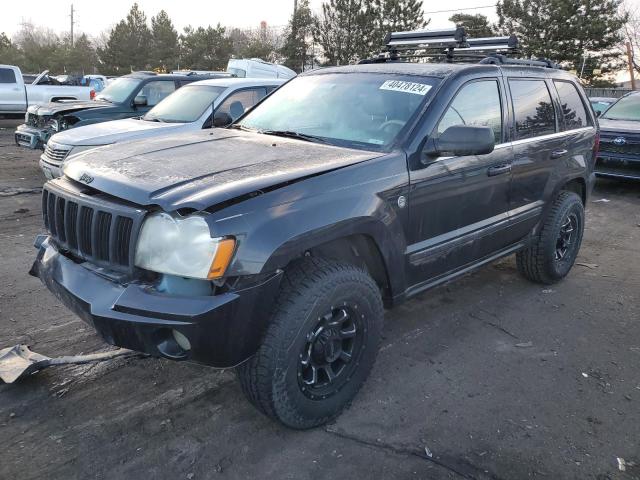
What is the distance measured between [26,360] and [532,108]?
3.89m

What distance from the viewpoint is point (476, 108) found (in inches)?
143

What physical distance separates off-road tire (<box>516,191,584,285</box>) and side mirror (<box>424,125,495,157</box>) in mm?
1731

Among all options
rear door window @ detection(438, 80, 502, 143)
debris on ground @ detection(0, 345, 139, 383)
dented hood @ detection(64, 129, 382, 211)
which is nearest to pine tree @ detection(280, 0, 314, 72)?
rear door window @ detection(438, 80, 502, 143)

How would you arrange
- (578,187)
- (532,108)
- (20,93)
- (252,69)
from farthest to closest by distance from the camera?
1. (252,69)
2. (20,93)
3. (578,187)
4. (532,108)

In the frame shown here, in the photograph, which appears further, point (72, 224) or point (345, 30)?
point (345, 30)

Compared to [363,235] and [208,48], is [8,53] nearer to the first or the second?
[208,48]

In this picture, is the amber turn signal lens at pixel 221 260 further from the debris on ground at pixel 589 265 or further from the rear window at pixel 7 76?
the rear window at pixel 7 76

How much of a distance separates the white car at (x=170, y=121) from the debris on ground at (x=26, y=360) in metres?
3.98

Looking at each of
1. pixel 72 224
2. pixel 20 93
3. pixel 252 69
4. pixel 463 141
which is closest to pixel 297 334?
pixel 72 224

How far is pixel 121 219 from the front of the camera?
2422 millimetres

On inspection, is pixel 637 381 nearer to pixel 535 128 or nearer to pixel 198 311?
pixel 535 128

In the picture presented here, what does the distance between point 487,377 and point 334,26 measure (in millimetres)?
34747

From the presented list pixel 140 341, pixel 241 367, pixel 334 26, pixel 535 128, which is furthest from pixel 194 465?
pixel 334 26

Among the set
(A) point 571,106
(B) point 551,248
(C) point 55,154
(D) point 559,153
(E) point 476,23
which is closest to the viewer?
(D) point 559,153
